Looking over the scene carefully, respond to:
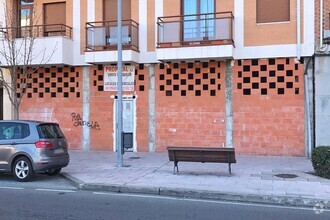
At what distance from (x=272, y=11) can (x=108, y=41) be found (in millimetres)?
6645

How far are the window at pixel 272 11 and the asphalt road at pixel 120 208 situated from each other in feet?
30.0

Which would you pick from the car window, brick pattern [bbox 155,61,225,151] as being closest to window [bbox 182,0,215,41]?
brick pattern [bbox 155,61,225,151]

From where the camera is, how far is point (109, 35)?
53.8 feet

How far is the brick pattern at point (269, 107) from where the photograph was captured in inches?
577

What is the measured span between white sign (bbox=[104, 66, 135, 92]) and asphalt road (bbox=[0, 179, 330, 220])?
8066 millimetres

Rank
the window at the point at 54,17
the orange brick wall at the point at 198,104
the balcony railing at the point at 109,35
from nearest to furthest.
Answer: the orange brick wall at the point at 198,104, the balcony railing at the point at 109,35, the window at the point at 54,17

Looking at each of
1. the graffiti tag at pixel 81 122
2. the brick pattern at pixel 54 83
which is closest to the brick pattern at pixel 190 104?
the graffiti tag at pixel 81 122

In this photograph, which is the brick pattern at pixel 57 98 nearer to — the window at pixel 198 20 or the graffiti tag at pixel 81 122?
the graffiti tag at pixel 81 122

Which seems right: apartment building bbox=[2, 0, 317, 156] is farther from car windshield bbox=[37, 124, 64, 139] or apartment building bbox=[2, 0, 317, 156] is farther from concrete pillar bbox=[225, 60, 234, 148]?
car windshield bbox=[37, 124, 64, 139]

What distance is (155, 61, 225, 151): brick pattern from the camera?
15.5 meters

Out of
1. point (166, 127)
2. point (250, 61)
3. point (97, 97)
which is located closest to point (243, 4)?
point (250, 61)

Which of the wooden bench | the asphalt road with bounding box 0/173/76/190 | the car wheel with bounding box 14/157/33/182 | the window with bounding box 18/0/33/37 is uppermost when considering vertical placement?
the window with bounding box 18/0/33/37

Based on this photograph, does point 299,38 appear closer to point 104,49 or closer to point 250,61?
point 250,61

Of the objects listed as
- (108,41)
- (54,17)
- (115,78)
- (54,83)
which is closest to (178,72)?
(115,78)
